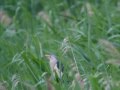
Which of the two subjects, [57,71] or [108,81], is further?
[57,71]

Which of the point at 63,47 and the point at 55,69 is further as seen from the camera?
the point at 63,47

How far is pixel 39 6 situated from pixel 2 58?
1973mm

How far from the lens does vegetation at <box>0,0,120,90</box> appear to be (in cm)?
271

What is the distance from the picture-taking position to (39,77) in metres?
3.01

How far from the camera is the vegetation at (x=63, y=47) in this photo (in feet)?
8.88

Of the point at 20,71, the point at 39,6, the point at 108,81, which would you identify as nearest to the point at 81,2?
the point at 39,6

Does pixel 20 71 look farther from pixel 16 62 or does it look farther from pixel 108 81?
pixel 108 81

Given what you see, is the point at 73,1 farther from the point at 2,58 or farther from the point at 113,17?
the point at 2,58

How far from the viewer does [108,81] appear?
2605 mm

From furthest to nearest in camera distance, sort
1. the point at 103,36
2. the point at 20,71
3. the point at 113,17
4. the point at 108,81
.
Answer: the point at 113,17 → the point at 103,36 → the point at 20,71 → the point at 108,81

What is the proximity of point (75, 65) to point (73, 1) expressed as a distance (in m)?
2.50

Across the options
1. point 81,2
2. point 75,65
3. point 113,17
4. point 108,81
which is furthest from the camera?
point 81,2

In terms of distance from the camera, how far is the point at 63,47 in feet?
10.0

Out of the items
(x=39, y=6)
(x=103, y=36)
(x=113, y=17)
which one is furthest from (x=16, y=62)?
(x=39, y=6)
